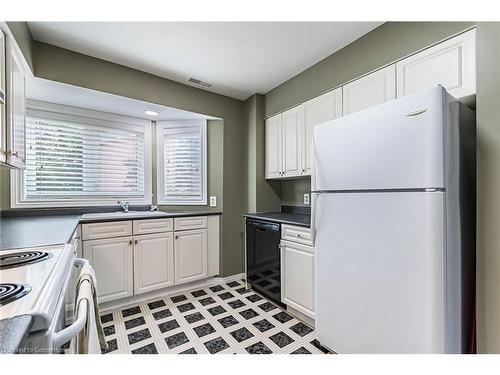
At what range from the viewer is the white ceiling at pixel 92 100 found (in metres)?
2.01

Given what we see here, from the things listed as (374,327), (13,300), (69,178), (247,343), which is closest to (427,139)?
(374,327)

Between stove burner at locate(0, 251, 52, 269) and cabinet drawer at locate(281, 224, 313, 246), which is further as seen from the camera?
cabinet drawer at locate(281, 224, 313, 246)

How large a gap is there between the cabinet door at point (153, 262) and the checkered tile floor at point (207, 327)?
18 centimetres

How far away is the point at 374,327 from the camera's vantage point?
124 cm

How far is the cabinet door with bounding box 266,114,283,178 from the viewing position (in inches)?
105

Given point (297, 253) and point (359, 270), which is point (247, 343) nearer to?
point (297, 253)

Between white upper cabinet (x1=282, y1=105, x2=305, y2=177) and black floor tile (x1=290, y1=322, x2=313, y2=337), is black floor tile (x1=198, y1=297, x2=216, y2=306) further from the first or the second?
white upper cabinet (x1=282, y1=105, x2=305, y2=177)

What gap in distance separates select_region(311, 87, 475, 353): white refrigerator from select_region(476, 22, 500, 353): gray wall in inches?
2.3

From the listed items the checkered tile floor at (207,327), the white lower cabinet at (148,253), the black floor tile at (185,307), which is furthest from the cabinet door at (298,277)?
the white lower cabinet at (148,253)

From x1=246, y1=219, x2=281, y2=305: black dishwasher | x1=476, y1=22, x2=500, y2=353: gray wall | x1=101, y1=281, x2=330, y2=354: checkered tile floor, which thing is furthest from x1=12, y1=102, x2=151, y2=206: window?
x1=476, y1=22, x2=500, y2=353: gray wall

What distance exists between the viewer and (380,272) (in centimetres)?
121

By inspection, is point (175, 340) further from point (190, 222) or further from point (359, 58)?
point (359, 58)

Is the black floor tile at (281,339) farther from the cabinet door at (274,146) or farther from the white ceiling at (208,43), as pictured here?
the white ceiling at (208,43)
